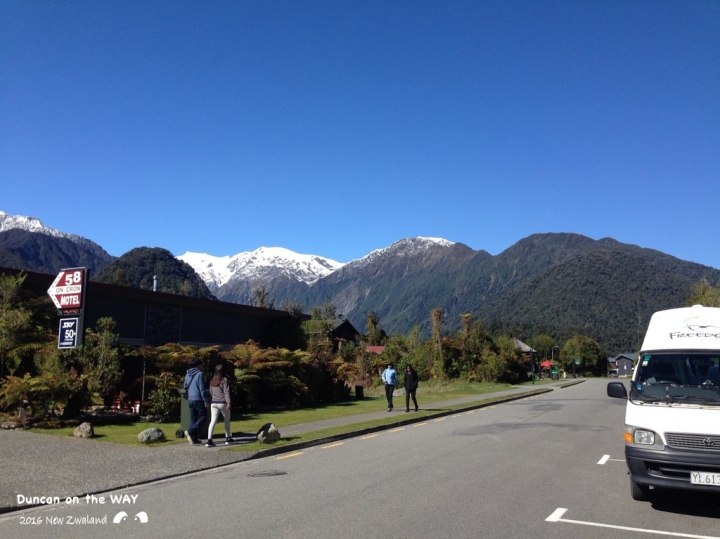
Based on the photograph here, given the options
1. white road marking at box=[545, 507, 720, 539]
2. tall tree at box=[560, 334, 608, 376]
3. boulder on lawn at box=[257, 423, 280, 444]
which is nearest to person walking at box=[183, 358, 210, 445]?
boulder on lawn at box=[257, 423, 280, 444]

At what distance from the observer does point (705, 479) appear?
7.30 meters

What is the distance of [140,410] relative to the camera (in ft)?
58.5

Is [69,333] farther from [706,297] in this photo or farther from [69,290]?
[706,297]

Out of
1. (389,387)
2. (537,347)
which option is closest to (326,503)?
(389,387)

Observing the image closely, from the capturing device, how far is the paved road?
7.00 meters

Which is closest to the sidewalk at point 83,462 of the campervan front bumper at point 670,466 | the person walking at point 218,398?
the person walking at point 218,398

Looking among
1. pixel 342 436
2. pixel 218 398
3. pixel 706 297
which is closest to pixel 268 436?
pixel 218 398

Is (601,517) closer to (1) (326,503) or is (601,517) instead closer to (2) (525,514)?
(2) (525,514)

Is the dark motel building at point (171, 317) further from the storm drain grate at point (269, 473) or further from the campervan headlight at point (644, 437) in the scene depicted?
the campervan headlight at point (644, 437)

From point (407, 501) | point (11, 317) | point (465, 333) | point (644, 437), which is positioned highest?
point (465, 333)

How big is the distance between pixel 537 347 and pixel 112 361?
337ft

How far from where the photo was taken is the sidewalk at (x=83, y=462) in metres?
9.40

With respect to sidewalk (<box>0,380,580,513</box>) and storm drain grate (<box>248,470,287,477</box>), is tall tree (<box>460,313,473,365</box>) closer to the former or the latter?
sidewalk (<box>0,380,580,513</box>)

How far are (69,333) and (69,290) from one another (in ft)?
3.69
